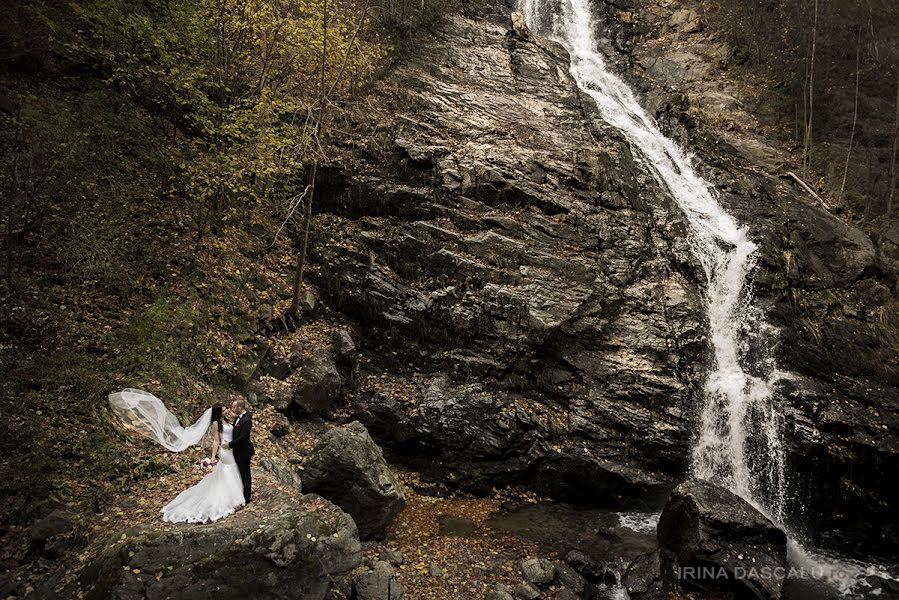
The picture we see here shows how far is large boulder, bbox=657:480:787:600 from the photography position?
28.2 feet

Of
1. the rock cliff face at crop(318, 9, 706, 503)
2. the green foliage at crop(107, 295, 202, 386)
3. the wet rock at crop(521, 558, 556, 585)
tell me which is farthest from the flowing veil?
the wet rock at crop(521, 558, 556, 585)

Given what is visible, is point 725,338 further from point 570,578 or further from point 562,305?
point 570,578

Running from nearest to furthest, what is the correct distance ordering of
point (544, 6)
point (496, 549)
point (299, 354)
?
point (496, 549)
point (299, 354)
point (544, 6)

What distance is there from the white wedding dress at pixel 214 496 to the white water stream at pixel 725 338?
1022cm

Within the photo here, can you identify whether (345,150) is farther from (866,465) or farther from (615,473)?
(866,465)

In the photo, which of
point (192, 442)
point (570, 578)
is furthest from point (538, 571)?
point (192, 442)

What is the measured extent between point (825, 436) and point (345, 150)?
14672mm

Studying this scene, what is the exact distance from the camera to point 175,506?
252 inches

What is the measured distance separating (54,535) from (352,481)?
4.18 meters

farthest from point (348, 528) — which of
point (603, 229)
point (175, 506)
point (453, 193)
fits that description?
point (603, 229)

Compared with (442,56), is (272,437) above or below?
below

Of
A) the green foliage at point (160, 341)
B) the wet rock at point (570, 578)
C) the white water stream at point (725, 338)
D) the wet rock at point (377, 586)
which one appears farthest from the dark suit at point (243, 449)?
the white water stream at point (725, 338)

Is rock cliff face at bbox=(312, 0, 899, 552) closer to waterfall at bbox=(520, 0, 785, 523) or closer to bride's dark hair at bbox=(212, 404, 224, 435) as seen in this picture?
waterfall at bbox=(520, 0, 785, 523)

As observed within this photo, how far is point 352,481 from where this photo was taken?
28.7ft
